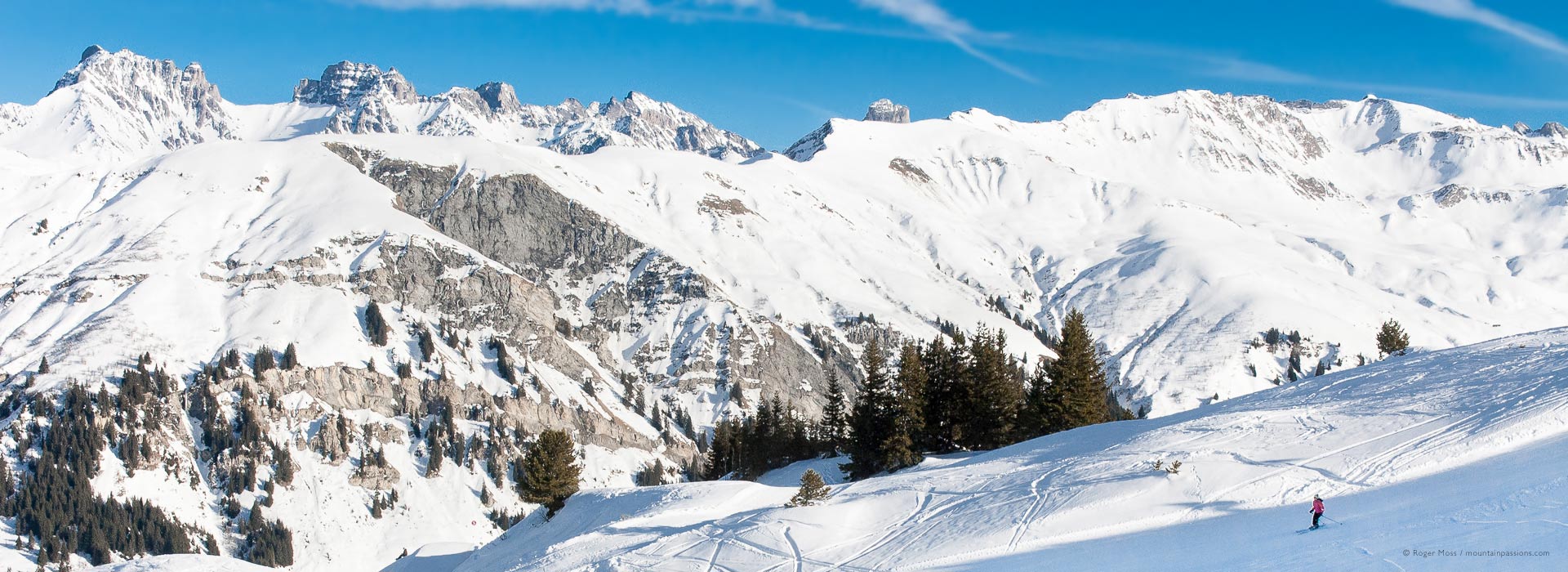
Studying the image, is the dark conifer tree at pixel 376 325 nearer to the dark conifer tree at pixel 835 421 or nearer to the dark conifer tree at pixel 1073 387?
the dark conifer tree at pixel 835 421

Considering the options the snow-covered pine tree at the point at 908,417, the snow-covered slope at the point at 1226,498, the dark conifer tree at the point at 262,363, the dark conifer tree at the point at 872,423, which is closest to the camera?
the snow-covered slope at the point at 1226,498

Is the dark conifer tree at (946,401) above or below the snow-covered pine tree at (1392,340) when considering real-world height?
below

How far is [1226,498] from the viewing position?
28734mm

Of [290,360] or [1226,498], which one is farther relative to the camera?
[290,360]

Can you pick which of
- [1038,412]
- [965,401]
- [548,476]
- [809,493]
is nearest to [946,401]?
[965,401]

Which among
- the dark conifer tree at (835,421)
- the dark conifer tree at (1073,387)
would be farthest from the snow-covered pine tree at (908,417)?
the dark conifer tree at (835,421)

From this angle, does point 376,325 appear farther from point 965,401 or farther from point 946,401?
point 965,401

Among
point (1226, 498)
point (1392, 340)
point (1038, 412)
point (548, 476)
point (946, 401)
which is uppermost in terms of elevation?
point (1392, 340)

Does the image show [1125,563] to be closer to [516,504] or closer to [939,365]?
[939,365]

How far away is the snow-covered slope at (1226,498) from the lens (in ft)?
76.9

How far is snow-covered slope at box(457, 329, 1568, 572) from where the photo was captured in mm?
23453

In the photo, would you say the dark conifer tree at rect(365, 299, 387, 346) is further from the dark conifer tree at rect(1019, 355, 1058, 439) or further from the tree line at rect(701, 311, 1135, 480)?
the dark conifer tree at rect(1019, 355, 1058, 439)

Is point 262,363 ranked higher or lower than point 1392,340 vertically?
higher

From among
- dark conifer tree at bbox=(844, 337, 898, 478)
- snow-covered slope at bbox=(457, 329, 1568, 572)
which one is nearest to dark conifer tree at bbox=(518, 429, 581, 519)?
snow-covered slope at bbox=(457, 329, 1568, 572)
